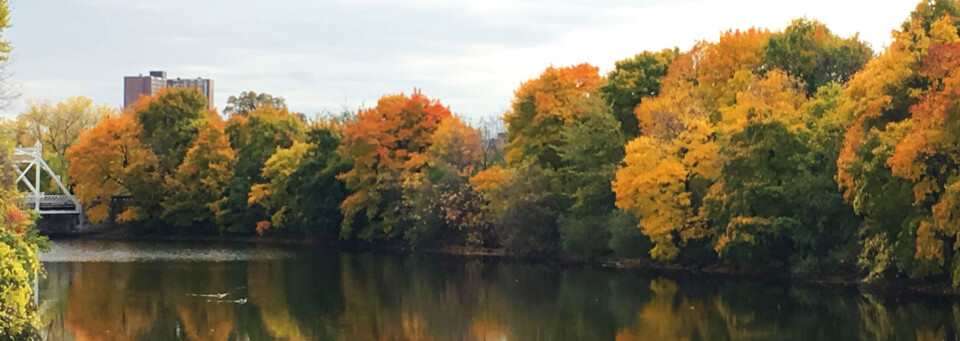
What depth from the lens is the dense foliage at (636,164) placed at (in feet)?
100

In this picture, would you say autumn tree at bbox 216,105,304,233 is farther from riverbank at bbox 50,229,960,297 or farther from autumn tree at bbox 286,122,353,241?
autumn tree at bbox 286,122,353,241

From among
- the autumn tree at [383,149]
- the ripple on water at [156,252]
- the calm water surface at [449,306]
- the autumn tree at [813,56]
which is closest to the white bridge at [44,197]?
the ripple on water at [156,252]

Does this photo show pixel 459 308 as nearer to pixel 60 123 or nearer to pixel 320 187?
pixel 320 187

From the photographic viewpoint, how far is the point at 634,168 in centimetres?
4066

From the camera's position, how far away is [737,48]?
147 feet

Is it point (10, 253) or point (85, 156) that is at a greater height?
point (85, 156)

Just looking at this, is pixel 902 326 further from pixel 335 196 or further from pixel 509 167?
pixel 335 196

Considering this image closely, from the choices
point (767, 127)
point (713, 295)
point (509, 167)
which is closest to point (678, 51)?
point (509, 167)

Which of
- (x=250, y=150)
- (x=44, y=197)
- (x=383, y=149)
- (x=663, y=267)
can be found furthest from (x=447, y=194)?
(x=44, y=197)

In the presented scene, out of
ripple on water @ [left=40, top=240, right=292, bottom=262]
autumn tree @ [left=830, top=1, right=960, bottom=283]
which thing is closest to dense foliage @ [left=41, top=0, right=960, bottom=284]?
autumn tree @ [left=830, top=1, right=960, bottom=283]

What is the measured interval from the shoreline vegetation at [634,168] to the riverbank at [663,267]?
16cm

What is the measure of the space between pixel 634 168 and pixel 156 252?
1020 inches

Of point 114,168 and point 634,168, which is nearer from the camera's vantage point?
point 634,168

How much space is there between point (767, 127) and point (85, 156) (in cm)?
4657
